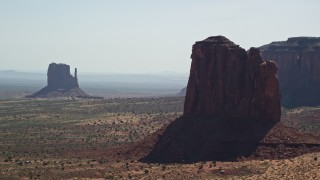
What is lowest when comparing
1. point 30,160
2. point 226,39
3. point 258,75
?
point 30,160

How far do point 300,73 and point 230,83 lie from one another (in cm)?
8810

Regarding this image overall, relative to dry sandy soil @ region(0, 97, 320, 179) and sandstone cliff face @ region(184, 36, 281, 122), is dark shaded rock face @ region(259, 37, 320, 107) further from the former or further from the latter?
sandstone cliff face @ region(184, 36, 281, 122)

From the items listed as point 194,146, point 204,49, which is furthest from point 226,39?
point 194,146

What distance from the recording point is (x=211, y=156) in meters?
70.3

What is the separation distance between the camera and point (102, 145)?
315ft

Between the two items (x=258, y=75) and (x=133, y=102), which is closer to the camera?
Answer: (x=258, y=75)

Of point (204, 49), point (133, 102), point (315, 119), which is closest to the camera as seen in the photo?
point (204, 49)

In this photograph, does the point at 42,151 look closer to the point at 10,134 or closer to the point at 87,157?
the point at 87,157

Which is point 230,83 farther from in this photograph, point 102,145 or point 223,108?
point 102,145

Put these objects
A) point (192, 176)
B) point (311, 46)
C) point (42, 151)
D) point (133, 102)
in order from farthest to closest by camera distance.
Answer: point (133, 102)
point (311, 46)
point (42, 151)
point (192, 176)

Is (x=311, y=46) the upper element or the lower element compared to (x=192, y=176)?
upper

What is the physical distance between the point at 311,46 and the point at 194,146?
104965 millimetres

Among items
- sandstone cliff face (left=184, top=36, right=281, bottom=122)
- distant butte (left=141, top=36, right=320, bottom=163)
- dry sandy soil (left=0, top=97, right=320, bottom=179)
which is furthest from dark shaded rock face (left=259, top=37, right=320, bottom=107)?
distant butte (left=141, top=36, right=320, bottom=163)

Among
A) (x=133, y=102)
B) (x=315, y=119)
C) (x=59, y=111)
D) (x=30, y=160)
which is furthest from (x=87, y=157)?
(x=133, y=102)
